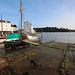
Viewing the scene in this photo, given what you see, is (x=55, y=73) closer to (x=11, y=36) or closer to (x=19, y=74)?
(x=19, y=74)

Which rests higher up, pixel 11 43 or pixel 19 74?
pixel 11 43

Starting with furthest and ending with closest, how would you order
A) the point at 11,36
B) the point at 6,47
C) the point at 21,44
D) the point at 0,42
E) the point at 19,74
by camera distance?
1. the point at 11,36
2. the point at 0,42
3. the point at 21,44
4. the point at 6,47
5. the point at 19,74

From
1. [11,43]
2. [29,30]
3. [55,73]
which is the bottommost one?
[55,73]

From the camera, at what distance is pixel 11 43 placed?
14398 millimetres

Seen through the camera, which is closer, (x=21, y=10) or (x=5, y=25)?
(x=21, y=10)

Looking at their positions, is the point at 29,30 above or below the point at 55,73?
above

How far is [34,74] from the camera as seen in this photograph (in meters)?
4.78

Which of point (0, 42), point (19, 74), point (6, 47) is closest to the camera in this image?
point (19, 74)

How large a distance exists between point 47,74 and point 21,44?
40.8 feet

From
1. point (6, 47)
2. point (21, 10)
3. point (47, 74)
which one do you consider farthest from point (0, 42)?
point (47, 74)

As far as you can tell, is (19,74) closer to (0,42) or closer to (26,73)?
(26,73)

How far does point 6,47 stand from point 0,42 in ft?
21.0

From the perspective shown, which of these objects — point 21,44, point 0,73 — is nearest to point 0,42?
point 21,44

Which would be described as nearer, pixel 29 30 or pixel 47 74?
pixel 47 74
